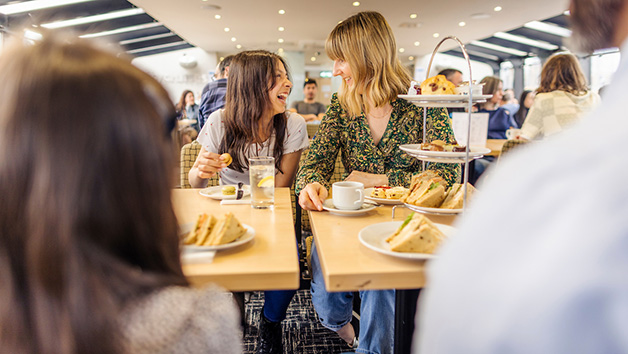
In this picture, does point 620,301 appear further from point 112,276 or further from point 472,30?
point 472,30

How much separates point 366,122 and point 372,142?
0.10 metres

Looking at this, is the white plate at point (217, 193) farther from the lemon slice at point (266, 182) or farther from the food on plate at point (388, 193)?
the food on plate at point (388, 193)

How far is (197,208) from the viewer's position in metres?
1.38

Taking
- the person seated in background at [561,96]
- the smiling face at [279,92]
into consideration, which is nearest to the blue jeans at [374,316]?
the smiling face at [279,92]

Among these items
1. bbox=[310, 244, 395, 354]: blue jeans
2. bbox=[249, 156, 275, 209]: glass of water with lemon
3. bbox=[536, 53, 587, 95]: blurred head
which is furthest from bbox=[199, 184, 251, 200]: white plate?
bbox=[536, 53, 587, 95]: blurred head

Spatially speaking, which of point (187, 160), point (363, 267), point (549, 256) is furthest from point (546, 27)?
point (549, 256)

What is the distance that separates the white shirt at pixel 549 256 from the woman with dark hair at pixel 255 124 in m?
1.73

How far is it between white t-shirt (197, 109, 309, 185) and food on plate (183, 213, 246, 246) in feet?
3.28

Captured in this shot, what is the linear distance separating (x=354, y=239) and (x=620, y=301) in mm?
770

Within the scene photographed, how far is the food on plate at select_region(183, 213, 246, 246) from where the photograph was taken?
37.3 inches

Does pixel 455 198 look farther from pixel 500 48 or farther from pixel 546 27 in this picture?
pixel 500 48

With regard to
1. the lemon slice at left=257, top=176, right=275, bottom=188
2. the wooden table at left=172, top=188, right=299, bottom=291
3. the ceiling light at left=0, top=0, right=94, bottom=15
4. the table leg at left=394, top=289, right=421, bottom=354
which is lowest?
the table leg at left=394, top=289, right=421, bottom=354

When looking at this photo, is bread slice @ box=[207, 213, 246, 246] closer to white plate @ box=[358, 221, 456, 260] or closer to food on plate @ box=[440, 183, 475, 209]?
white plate @ box=[358, 221, 456, 260]

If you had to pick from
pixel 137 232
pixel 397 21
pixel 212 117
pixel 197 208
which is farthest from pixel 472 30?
pixel 137 232
